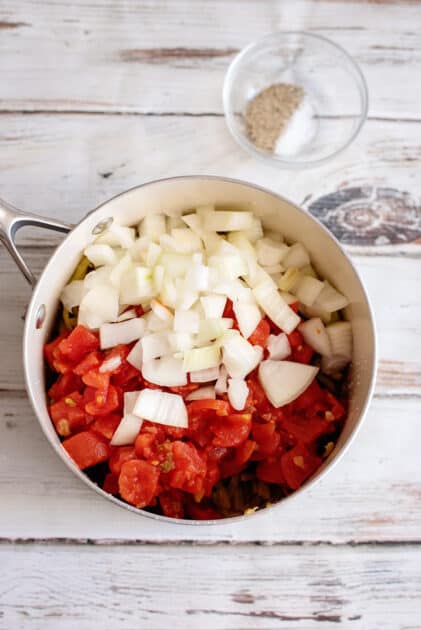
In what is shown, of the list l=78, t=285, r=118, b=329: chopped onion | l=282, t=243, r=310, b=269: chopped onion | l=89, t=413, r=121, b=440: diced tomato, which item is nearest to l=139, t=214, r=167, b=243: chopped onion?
l=78, t=285, r=118, b=329: chopped onion

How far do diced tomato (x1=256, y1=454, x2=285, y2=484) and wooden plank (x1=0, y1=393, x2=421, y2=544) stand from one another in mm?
139

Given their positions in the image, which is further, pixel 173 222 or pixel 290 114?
pixel 290 114

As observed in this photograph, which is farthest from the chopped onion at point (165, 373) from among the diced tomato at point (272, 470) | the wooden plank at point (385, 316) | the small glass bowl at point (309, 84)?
the small glass bowl at point (309, 84)

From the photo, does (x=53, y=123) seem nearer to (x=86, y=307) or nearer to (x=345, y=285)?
(x=86, y=307)

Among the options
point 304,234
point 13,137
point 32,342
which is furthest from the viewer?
point 13,137

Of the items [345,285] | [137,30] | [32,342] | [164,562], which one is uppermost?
[137,30]

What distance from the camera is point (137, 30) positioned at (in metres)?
1.64

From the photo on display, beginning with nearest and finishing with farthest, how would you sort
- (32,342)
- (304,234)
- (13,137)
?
(32,342) → (304,234) → (13,137)

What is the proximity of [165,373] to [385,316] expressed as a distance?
529 mm

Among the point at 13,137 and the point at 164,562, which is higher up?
the point at 13,137

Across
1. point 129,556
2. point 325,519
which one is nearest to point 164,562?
point 129,556

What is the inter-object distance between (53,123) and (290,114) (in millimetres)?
535

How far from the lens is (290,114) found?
1627 millimetres

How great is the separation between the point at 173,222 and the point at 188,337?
259mm
